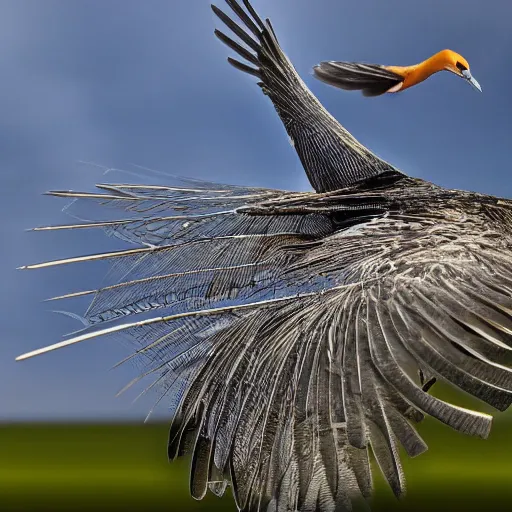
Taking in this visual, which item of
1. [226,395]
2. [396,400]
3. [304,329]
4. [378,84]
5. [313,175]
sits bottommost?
[396,400]

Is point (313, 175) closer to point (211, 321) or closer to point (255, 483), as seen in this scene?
point (211, 321)

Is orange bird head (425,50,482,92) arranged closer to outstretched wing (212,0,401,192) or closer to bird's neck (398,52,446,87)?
bird's neck (398,52,446,87)

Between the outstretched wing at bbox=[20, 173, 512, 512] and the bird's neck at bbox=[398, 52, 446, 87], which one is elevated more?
the bird's neck at bbox=[398, 52, 446, 87]

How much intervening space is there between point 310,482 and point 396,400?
1.01ft

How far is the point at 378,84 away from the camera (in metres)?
3.95

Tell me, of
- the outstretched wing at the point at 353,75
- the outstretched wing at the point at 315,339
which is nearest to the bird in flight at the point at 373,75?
the outstretched wing at the point at 353,75

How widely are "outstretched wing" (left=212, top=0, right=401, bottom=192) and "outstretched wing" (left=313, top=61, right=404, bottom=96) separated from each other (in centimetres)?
57

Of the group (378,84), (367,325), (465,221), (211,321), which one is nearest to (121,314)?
(211,321)

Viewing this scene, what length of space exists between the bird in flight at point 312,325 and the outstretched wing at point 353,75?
172 centimetres

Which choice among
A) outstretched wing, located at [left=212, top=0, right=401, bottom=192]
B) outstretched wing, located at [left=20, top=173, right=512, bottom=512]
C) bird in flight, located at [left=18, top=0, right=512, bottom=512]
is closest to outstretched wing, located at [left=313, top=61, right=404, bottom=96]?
outstretched wing, located at [left=212, top=0, right=401, bottom=192]

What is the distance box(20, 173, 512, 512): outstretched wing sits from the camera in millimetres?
1586

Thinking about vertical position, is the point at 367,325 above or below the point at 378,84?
below

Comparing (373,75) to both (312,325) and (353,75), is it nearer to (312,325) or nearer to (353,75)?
(353,75)

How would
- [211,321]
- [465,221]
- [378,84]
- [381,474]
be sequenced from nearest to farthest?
1. [381,474]
2. [211,321]
3. [465,221]
4. [378,84]
